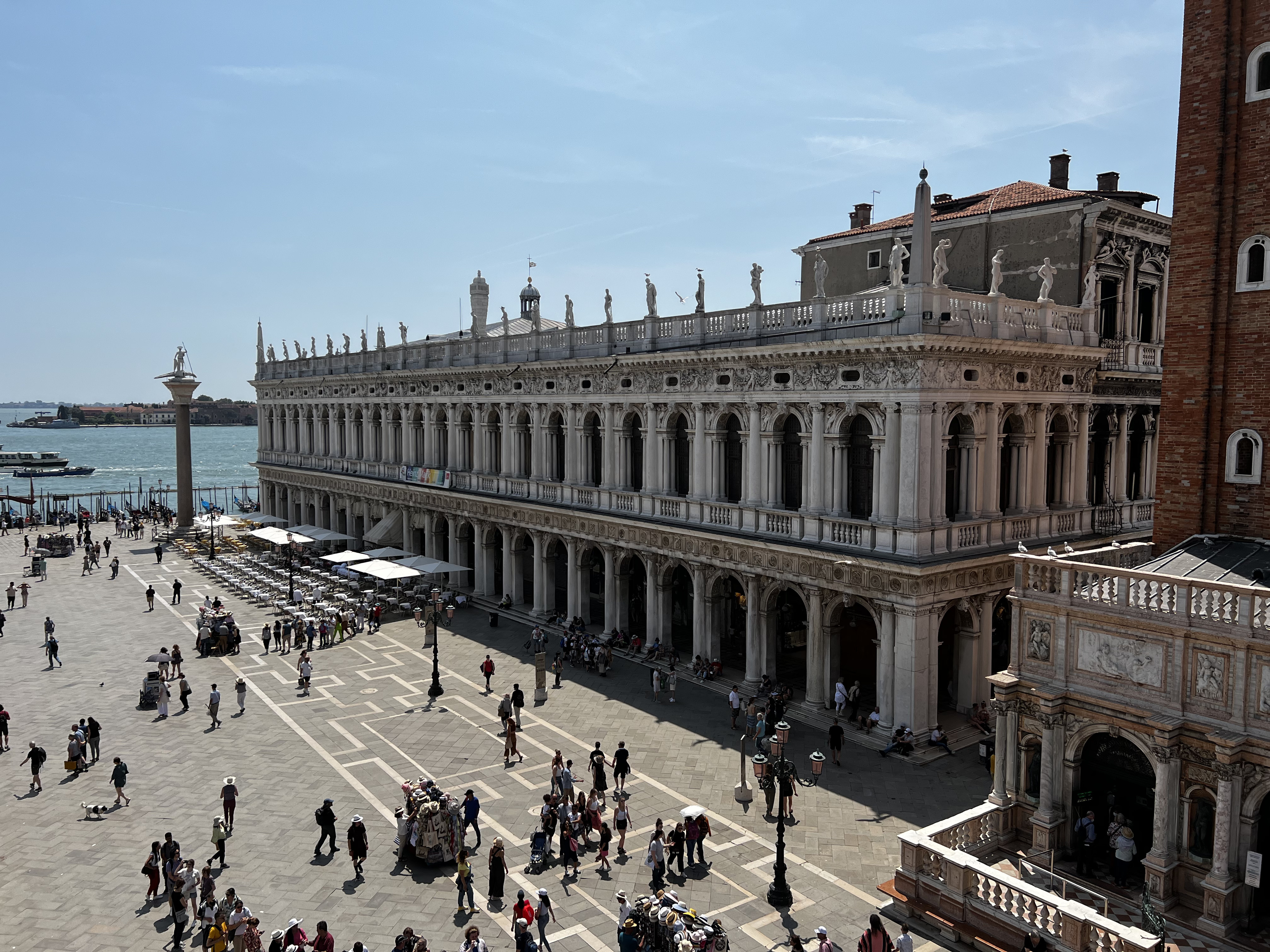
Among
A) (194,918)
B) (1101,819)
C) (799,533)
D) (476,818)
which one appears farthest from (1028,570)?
(194,918)

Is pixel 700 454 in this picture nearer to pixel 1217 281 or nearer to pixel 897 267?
pixel 897 267

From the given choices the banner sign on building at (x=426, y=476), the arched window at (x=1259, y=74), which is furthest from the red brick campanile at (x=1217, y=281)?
the banner sign on building at (x=426, y=476)

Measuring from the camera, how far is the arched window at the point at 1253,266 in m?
18.0

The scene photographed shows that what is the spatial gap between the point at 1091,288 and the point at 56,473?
6173 inches

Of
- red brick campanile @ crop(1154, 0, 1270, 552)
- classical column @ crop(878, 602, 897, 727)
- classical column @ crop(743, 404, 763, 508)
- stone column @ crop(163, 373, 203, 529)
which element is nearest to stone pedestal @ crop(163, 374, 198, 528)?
stone column @ crop(163, 373, 203, 529)

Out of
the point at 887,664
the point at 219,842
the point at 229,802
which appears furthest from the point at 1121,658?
the point at 229,802

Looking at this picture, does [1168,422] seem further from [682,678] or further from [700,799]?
[682,678]

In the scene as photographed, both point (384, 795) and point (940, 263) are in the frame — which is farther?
point (940, 263)

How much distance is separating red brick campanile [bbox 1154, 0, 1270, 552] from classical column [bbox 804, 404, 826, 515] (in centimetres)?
921

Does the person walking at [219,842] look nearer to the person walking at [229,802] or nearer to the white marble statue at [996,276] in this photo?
the person walking at [229,802]

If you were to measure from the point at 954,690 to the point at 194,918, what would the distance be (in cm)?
2031

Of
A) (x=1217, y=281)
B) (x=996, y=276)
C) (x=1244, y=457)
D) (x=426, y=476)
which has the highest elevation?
(x=996, y=276)

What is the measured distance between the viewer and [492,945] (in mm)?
15664

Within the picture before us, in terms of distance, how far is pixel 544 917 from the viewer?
15289mm
